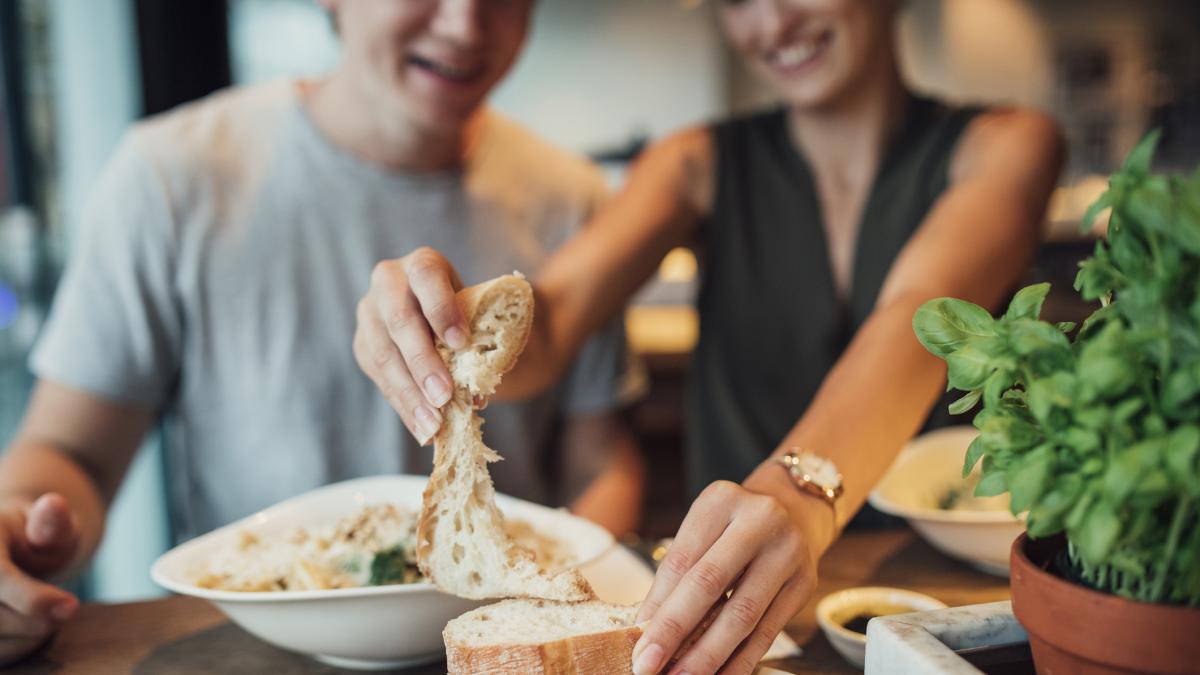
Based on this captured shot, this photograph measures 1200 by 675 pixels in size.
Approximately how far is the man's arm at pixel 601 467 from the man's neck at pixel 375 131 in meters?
0.68

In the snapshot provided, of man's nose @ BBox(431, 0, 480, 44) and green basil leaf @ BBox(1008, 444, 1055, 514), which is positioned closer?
green basil leaf @ BBox(1008, 444, 1055, 514)

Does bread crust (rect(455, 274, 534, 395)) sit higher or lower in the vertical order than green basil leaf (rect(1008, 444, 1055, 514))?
higher

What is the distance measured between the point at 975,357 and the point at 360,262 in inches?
58.1

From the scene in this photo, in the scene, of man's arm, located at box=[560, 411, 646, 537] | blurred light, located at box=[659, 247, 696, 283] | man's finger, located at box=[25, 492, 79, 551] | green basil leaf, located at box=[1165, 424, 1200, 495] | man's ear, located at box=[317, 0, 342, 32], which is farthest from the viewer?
blurred light, located at box=[659, 247, 696, 283]

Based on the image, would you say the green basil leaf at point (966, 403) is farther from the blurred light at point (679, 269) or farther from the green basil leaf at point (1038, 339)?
the blurred light at point (679, 269)

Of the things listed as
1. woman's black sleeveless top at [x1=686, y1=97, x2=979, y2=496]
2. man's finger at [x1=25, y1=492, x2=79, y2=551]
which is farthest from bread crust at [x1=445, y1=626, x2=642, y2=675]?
woman's black sleeveless top at [x1=686, y1=97, x2=979, y2=496]

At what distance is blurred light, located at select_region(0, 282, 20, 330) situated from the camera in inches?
104

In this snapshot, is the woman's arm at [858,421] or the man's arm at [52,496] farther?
the man's arm at [52,496]

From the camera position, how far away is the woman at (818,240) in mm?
1381

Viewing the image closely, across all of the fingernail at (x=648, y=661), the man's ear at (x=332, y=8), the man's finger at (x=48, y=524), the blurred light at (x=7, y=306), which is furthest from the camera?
the blurred light at (x=7, y=306)

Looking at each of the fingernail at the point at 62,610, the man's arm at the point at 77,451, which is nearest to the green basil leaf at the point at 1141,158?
the fingernail at the point at 62,610

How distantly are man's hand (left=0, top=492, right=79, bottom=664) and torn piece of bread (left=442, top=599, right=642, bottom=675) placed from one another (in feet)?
1.91

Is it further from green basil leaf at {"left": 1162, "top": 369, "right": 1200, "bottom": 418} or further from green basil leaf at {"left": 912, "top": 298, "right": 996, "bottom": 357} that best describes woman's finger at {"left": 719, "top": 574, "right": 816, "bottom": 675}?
green basil leaf at {"left": 1162, "top": 369, "right": 1200, "bottom": 418}

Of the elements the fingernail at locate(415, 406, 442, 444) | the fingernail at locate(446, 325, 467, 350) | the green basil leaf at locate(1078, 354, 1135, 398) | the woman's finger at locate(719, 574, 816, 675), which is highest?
the green basil leaf at locate(1078, 354, 1135, 398)
